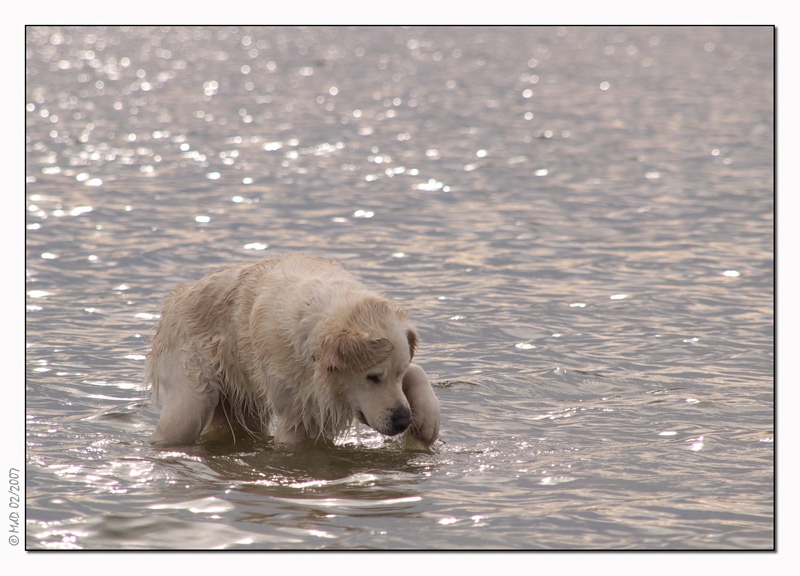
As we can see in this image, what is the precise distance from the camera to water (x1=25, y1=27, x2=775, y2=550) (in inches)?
270

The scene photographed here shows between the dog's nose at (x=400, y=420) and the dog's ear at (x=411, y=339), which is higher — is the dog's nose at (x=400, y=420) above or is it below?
below

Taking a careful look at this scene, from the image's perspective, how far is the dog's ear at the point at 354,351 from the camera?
280 inches

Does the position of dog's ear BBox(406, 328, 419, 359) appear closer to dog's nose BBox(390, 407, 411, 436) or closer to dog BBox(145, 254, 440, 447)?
dog BBox(145, 254, 440, 447)

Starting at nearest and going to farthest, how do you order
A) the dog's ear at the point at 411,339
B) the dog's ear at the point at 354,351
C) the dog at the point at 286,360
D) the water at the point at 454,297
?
the water at the point at 454,297
the dog's ear at the point at 354,351
the dog at the point at 286,360
the dog's ear at the point at 411,339

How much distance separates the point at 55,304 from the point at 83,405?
304 cm

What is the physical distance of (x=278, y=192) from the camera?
18.2 meters

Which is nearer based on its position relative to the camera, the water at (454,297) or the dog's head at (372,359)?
the water at (454,297)

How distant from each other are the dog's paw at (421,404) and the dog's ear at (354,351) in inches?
25.7

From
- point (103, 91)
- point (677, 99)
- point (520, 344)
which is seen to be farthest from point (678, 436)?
point (103, 91)

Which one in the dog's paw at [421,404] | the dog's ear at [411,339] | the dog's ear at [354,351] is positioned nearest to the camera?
the dog's ear at [354,351]

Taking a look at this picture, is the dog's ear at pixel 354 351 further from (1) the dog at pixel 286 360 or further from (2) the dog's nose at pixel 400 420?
(2) the dog's nose at pixel 400 420

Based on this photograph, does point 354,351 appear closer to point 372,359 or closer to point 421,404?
point 372,359

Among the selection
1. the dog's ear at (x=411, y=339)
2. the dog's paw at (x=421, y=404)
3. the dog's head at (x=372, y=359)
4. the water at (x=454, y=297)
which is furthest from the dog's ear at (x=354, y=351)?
the water at (x=454, y=297)

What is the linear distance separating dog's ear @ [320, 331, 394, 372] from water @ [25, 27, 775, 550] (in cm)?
84
